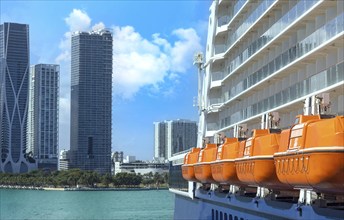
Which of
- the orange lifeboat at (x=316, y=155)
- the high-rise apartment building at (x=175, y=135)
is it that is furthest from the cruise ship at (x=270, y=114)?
the high-rise apartment building at (x=175, y=135)

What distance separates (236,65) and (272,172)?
69.5 ft

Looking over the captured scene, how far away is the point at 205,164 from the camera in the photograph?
105 ft

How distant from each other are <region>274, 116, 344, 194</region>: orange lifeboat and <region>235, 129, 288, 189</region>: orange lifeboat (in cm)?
251

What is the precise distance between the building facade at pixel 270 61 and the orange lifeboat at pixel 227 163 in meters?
3.60

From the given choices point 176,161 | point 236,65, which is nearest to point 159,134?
point 176,161

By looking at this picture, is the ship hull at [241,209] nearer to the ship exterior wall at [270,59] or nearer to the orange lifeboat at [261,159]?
the orange lifeboat at [261,159]

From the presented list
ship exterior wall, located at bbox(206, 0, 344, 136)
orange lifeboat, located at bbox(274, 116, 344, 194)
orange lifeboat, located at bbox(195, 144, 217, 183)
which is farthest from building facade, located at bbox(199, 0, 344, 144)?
orange lifeboat, located at bbox(274, 116, 344, 194)

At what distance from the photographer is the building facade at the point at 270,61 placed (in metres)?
26.1

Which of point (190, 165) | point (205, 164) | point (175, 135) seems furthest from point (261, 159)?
point (175, 135)

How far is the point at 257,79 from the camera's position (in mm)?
35594

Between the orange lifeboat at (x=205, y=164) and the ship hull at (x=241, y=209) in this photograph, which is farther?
the orange lifeboat at (x=205, y=164)

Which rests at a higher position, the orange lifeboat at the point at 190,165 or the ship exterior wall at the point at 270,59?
the ship exterior wall at the point at 270,59

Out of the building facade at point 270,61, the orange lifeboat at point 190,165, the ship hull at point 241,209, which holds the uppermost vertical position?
the building facade at point 270,61

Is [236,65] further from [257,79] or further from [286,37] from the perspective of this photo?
[286,37]
